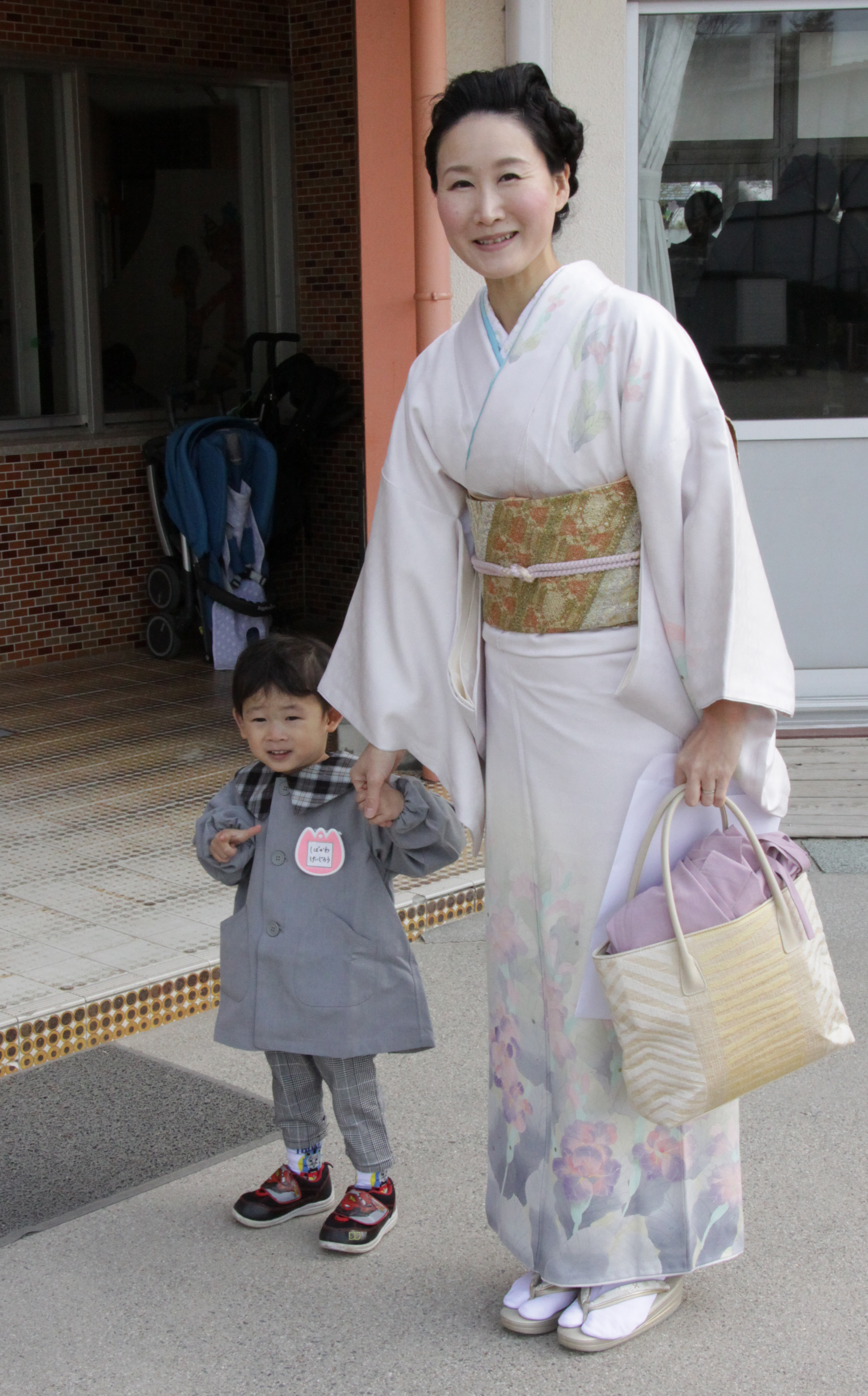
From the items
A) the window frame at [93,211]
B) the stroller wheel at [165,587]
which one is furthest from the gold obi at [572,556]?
the window frame at [93,211]

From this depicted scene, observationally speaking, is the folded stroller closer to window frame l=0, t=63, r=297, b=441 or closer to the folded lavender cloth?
window frame l=0, t=63, r=297, b=441

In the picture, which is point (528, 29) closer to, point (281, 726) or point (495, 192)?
point (495, 192)

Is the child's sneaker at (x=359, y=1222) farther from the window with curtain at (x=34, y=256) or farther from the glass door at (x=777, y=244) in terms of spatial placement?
the window with curtain at (x=34, y=256)

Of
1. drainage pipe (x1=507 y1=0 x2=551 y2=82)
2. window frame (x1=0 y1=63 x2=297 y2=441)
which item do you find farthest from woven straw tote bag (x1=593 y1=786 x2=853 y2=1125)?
window frame (x1=0 y1=63 x2=297 y2=441)

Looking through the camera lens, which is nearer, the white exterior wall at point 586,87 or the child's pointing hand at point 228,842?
the child's pointing hand at point 228,842

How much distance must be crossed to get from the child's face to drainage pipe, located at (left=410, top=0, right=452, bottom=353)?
2.10 m

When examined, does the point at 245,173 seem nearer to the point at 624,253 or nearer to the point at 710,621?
the point at 624,253

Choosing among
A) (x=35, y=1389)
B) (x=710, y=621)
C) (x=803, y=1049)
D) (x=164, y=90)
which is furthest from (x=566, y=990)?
(x=164, y=90)

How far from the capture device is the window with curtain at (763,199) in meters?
4.94

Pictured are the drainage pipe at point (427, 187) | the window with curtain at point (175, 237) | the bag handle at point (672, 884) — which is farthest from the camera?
the window with curtain at point (175, 237)

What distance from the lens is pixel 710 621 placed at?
2.12 m

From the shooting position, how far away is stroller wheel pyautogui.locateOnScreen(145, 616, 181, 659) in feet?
23.1

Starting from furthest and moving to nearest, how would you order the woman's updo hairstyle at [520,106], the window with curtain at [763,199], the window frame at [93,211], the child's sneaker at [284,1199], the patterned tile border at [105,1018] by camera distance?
the window frame at [93,211]
the window with curtain at [763,199]
the patterned tile border at [105,1018]
the child's sneaker at [284,1199]
the woman's updo hairstyle at [520,106]

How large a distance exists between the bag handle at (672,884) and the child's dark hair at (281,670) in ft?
1.93
